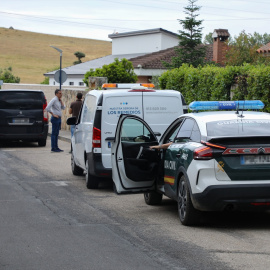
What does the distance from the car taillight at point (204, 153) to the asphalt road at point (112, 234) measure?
0.96 metres

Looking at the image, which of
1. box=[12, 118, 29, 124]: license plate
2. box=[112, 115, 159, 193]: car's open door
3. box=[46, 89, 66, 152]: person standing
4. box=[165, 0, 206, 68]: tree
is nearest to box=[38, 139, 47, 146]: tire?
box=[12, 118, 29, 124]: license plate

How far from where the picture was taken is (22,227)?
30.3ft

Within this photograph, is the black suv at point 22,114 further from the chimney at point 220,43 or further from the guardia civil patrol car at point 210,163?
the chimney at point 220,43

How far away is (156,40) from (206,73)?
45957mm

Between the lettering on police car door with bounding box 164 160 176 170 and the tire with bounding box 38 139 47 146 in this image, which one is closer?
the lettering on police car door with bounding box 164 160 176 170

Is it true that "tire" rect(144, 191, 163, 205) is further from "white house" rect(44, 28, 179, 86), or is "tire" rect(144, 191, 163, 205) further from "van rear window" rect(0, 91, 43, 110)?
"white house" rect(44, 28, 179, 86)

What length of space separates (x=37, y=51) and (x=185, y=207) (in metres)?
140

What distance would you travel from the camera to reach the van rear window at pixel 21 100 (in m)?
22.4

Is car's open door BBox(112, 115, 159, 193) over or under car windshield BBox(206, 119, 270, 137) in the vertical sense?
under

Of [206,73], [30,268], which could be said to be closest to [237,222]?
[30,268]

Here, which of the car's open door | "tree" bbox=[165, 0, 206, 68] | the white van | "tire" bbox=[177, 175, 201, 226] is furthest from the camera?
"tree" bbox=[165, 0, 206, 68]

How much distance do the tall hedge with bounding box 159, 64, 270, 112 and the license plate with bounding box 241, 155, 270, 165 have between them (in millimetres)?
7123

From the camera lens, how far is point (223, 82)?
720 inches

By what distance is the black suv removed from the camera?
22.4m
